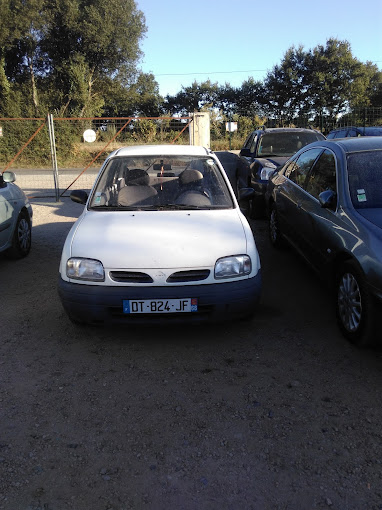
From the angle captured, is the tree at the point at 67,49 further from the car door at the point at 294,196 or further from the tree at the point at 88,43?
the car door at the point at 294,196

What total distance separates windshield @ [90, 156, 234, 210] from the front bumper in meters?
1.19

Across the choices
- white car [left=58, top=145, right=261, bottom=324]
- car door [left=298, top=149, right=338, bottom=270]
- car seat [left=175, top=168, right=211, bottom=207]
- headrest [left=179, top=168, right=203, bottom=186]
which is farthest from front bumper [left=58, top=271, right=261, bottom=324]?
headrest [left=179, top=168, right=203, bottom=186]

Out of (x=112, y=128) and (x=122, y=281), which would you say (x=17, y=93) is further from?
(x=122, y=281)

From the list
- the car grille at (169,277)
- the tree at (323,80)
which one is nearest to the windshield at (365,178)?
the car grille at (169,277)

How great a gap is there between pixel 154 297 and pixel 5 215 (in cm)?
322

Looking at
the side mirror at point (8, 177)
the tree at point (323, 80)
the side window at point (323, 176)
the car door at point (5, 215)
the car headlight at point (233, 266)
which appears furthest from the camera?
the tree at point (323, 80)

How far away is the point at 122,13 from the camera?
117ft

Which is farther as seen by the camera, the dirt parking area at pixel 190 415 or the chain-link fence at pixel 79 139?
the chain-link fence at pixel 79 139

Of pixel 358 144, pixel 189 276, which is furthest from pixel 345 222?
pixel 189 276

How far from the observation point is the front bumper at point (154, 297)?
11.0ft

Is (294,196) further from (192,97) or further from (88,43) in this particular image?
(192,97)

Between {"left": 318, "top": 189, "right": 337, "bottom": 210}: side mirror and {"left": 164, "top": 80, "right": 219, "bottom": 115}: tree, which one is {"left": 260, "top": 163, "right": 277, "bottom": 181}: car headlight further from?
{"left": 164, "top": 80, "right": 219, "bottom": 115}: tree

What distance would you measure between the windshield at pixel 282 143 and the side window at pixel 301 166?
9.95 feet

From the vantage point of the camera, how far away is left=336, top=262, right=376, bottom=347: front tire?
127 inches
